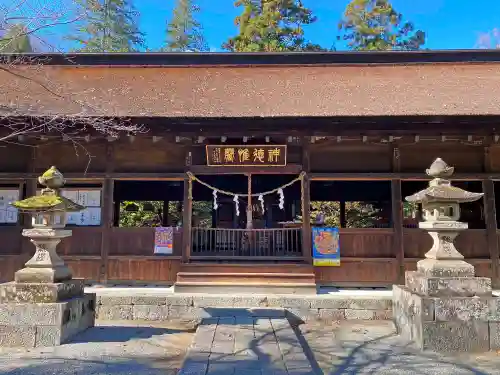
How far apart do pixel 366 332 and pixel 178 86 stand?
774 centimetres

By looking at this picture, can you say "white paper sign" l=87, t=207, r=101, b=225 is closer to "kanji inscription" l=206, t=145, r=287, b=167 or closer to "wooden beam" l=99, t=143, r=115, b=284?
"wooden beam" l=99, t=143, r=115, b=284

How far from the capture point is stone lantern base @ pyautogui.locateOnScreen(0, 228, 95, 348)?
5586 millimetres

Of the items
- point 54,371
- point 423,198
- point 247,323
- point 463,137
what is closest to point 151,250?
point 247,323

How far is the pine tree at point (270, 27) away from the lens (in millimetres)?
24375

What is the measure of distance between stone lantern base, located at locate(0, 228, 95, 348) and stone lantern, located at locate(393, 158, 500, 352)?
17.9 feet

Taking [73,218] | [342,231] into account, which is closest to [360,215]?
[342,231]

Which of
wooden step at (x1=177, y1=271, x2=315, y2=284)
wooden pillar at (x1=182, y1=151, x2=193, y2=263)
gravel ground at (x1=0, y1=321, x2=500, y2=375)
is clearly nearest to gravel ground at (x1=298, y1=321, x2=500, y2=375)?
gravel ground at (x1=0, y1=321, x2=500, y2=375)

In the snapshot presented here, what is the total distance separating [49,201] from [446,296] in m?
6.44

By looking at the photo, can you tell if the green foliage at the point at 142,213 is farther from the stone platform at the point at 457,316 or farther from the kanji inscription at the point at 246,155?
the stone platform at the point at 457,316

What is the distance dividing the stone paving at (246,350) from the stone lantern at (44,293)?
6.80ft

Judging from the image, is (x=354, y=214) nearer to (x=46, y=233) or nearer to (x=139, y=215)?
(x=139, y=215)

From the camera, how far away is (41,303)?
18.6 ft

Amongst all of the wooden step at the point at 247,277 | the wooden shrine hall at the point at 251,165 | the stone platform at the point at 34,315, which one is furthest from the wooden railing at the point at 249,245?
the stone platform at the point at 34,315

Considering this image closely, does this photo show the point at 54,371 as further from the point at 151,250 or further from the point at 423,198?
the point at 423,198
